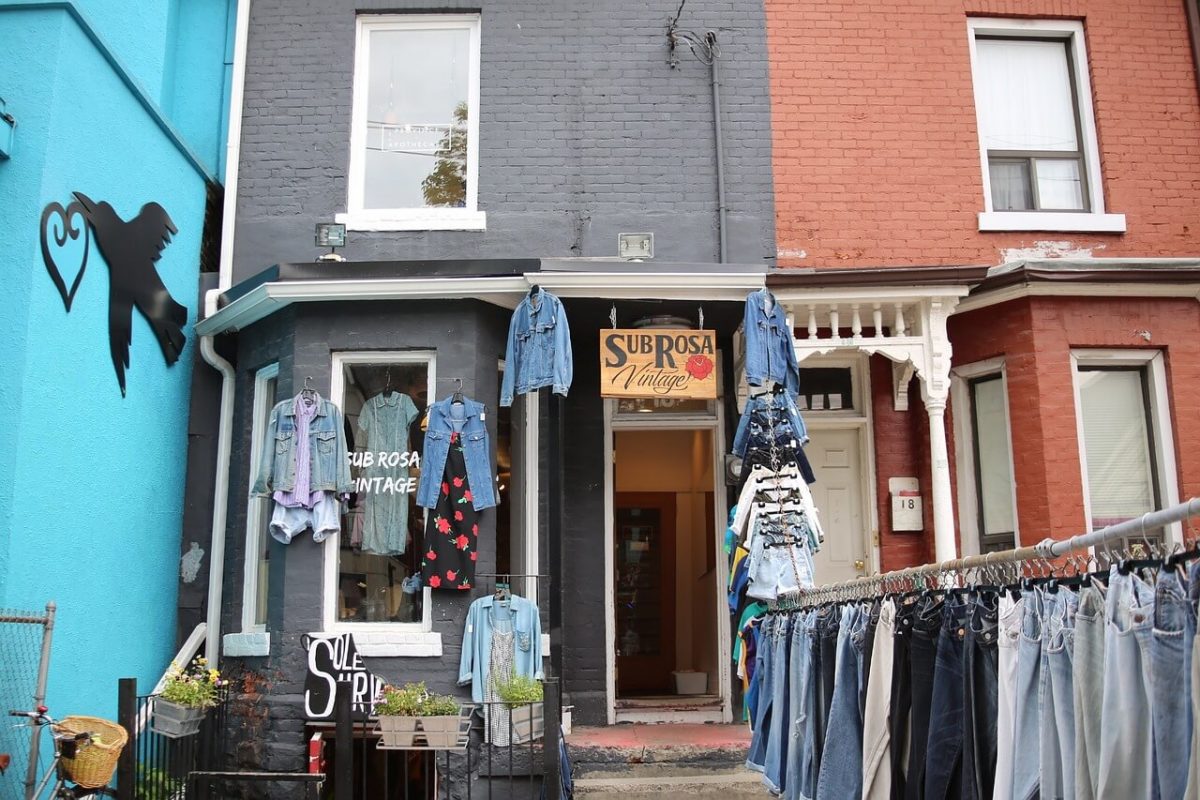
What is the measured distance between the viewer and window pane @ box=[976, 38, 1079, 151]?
1013 centimetres

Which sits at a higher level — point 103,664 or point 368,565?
point 368,565

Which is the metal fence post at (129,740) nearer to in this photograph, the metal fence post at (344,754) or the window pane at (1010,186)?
the metal fence post at (344,754)

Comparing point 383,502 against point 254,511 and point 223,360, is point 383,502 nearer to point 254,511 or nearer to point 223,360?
point 254,511

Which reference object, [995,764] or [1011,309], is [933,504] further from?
[995,764]

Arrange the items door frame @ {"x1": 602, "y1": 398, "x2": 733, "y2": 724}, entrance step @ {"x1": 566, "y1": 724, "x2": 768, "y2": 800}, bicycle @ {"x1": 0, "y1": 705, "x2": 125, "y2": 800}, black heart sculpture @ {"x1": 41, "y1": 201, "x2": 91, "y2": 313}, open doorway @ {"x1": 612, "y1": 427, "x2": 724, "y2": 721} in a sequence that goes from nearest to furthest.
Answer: bicycle @ {"x1": 0, "y1": 705, "x2": 125, "y2": 800} → black heart sculpture @ {"x1": 41, "y1": 201, "x2": 91, "y2": 313} → entrance step @ {"x1": 566, "y1": 724, "x2": 768, "y2": 800} → door frame @ {"x1": 602, "y1": 398, "x2": 733, "y2": 724} → open doorway @ {"x1": 612, "y1": 427, "x2": 724, "y2": 721}

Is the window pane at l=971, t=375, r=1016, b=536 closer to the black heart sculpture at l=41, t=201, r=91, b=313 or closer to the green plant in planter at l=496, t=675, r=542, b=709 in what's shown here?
the green plant in planter at l=496, t=675, r=542, b=709

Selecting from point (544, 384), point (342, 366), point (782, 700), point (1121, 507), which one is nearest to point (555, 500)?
point (544, 384)

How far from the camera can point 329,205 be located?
9766 mm

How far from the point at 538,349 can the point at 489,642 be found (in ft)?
7.37

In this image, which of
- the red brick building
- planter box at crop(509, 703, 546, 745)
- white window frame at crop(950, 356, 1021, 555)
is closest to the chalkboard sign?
planter box at crop(509, 703, 546, 745)

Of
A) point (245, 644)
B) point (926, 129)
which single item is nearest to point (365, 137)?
point (245, 644)

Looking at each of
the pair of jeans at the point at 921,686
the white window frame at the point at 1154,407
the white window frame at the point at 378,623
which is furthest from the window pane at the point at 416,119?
the pair of jeans at the point at 921,686

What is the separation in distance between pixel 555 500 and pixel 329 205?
3.33 meters

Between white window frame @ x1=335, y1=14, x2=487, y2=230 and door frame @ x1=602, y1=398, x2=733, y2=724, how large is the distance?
2.16 metres
